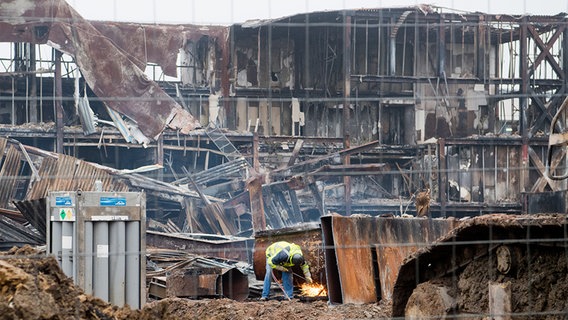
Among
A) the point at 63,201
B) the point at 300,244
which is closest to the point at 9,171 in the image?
the point at 300,244

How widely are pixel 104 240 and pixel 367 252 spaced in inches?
188

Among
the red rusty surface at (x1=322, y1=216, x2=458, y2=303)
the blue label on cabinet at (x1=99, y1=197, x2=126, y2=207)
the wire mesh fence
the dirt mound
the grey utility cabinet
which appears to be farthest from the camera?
the wire mesh fence

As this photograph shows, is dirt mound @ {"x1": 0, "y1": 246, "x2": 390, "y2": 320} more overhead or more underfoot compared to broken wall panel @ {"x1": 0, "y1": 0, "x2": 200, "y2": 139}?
more underfoot

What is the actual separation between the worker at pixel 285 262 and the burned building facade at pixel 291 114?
9.44m

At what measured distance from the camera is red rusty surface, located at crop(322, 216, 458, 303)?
12.8 metres

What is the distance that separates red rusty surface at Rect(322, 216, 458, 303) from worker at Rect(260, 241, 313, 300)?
2152 mm

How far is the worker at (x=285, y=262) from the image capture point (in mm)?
15273

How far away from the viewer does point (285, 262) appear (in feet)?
50.2

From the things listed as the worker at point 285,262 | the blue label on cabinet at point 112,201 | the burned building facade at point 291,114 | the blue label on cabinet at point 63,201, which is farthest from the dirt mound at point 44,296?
the burned building facade at point 291,114

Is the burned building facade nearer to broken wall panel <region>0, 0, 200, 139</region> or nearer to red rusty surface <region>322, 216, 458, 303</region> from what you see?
broken wall panel <region>0, 0, 200, 139</region>

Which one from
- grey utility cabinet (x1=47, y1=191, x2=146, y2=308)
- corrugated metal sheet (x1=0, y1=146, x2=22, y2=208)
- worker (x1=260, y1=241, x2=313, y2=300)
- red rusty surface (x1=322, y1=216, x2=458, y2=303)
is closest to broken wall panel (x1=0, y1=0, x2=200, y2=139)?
corrugated metal sheet (x1=0, y1=146, x2=22, y2=208)

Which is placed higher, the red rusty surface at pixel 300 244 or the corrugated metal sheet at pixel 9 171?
the corrugated metal sheet at pixel 9 171

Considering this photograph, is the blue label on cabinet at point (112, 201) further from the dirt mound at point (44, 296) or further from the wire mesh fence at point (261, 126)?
the wire mesh fence at point (261, 126)

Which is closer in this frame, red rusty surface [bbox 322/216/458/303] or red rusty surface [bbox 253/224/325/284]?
red rusty surface [bbox 322/216/458/303]
